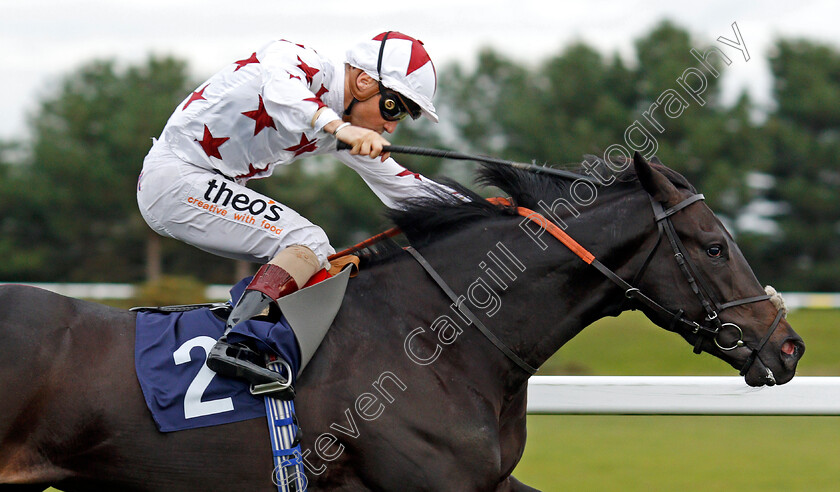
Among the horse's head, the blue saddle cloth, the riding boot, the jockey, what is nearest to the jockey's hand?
the jockey

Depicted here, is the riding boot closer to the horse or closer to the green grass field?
the horse

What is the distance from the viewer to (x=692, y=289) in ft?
9.80

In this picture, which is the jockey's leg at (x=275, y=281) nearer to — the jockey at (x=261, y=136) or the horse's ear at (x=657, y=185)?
the jockey at (x=261, y=136)

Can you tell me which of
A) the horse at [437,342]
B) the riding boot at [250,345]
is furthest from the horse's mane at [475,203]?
the riding boot at [250,345]

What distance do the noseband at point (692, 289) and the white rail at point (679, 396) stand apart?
1067 mm

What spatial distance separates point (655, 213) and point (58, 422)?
2054 mm

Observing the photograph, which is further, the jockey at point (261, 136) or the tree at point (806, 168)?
the tree at point (806, 168)

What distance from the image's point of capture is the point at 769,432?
267 inches

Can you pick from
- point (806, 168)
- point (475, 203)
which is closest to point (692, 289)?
point (475, 203)

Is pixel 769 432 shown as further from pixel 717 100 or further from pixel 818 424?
pixel 717 100

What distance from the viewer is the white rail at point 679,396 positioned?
395 centimetres

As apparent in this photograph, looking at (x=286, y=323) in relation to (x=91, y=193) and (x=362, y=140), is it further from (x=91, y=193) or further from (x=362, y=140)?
(x=91, y=193)

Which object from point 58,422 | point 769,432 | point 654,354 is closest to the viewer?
point 58,422

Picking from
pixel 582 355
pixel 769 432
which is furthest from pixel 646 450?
pixel 582 355
